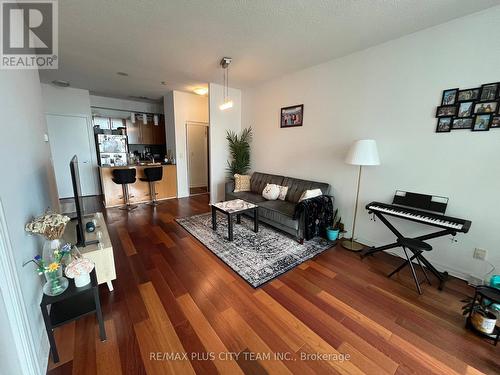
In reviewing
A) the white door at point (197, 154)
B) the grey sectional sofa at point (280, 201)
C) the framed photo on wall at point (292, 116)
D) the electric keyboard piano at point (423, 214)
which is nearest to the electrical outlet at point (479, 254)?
the electric keyboard piano at point (423, 214)

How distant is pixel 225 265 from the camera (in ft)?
8.30

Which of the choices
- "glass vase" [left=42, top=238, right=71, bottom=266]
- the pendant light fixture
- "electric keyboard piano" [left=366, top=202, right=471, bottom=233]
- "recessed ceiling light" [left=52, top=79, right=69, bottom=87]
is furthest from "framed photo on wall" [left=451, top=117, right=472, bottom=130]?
"recessed ceiling light" [left=52, top=79, right=69, bottom=87]

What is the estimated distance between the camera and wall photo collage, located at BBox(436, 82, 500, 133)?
6.72 ft

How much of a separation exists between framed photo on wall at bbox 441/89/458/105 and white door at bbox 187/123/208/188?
5164 millimetres

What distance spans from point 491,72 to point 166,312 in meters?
3.89

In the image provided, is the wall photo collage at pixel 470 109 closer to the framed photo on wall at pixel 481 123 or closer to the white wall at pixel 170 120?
the framed photo on wall at pixel 481 123

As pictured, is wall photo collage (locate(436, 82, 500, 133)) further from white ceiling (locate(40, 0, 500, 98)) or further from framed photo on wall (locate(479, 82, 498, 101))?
white ceiling (locate(40, 0, 500, 98))

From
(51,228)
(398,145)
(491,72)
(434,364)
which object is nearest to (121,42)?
(51,228)

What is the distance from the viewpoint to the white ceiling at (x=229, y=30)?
79.4 inches

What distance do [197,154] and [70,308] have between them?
5.26 metres

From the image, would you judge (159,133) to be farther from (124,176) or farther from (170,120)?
(124,176)

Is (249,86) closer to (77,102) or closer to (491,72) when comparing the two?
(491,72)

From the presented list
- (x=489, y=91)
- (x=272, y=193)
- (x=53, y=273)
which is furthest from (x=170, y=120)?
(x=489, y=91)

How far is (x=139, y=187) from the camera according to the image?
5.05m
